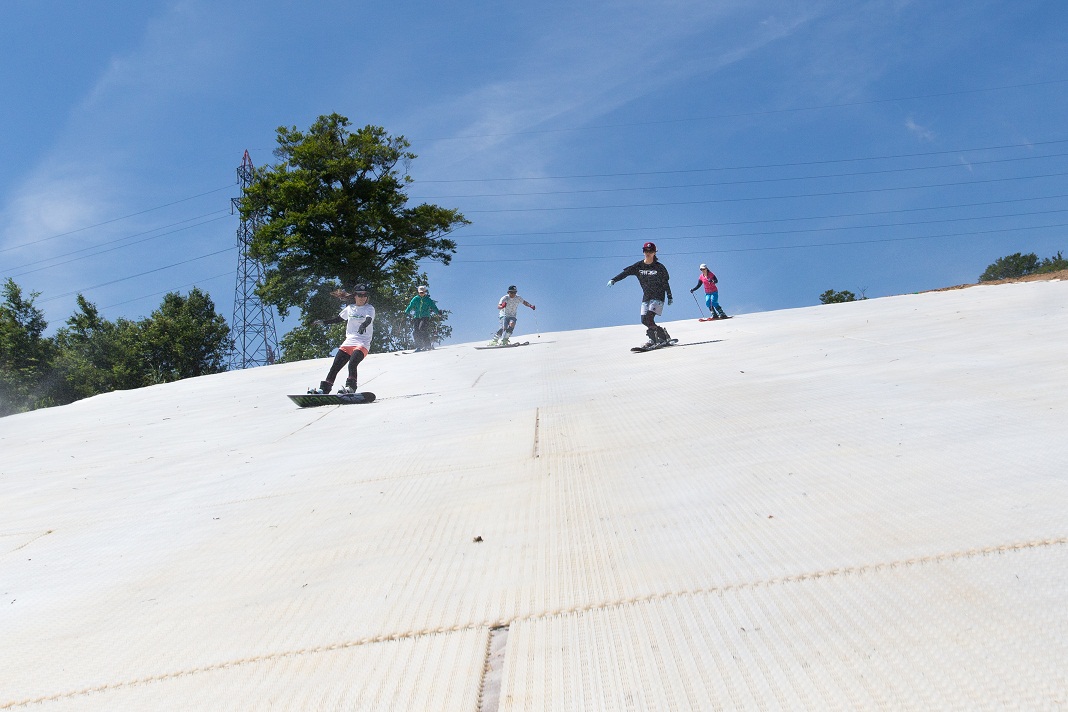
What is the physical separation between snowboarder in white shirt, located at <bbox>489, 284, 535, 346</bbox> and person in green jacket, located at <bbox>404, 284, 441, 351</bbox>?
12.6 ft

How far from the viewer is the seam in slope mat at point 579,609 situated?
2604mm

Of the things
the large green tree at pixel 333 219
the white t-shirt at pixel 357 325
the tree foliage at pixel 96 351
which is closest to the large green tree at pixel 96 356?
the tree foliage at pixel 96 351

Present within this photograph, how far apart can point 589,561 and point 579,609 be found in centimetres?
47

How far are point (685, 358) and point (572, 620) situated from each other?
28.8 ft

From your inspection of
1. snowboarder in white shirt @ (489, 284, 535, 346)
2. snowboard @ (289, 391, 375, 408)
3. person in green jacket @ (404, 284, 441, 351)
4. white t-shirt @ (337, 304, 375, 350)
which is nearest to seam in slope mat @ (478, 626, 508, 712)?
snowboard @ (289, 391, 375, 408)

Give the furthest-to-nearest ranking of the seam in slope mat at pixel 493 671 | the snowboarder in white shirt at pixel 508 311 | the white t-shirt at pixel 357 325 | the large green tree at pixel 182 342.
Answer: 1. the large green tree at pixel 182 342
2. the snowboarder in white shirt at pixel 508 311
3. the white t-shirt at pixel 357 325
4. the seam in slope mat at pixel 493 671

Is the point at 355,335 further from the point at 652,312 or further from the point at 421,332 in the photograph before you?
the point at 421,332

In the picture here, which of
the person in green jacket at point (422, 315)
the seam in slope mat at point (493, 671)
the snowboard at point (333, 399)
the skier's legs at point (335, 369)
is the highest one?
the person in green jacket at point (422, 315)

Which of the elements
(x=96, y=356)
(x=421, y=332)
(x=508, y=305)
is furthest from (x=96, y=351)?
(x=508, y=305)

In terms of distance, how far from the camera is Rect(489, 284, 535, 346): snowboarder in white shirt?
19.2 meters

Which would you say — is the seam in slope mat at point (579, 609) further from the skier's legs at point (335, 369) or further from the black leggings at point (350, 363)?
the black leggings at point (350, 363)

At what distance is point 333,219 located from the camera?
4022 centimetres

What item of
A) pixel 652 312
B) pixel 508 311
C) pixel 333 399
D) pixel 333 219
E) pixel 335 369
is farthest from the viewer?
pixel 333 219

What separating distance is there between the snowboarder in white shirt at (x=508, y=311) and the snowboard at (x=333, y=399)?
8638mm
